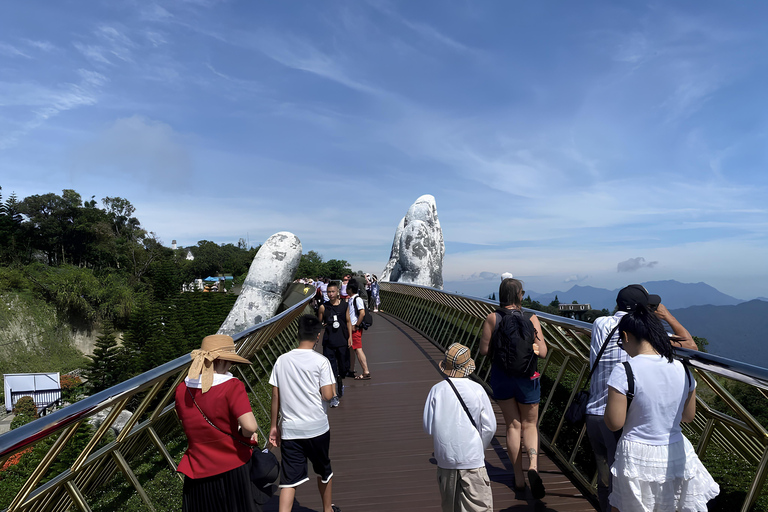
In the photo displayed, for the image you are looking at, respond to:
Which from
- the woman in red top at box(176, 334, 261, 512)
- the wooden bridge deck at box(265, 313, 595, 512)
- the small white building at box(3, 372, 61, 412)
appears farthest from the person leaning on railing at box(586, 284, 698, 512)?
the small white building at box(3, 372, 61, 412)

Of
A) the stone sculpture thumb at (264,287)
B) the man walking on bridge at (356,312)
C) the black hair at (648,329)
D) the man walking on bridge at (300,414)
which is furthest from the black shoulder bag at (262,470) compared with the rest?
the stone sculpture thumb at (264,287)

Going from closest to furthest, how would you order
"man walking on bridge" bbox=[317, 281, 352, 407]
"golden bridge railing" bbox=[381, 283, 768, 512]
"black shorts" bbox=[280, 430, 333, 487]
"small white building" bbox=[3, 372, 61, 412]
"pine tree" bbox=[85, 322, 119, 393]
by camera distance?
"golden bridge railing" bbox=[381, 283, 768, 512] < "black shorts" bbox=[280, 430, 333, 487] < "man walking on bridge" bbox=[317, 281, 352, 407] < "small white building" bbox=[3, 372, 61, 412] < "pine tree" bbox=[85, 322, 119, 393]

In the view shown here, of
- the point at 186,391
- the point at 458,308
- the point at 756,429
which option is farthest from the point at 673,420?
the point at 458,308

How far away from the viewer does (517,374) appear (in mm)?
3928

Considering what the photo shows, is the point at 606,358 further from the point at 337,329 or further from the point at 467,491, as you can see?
the point at 337,329

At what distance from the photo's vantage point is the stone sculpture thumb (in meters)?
22.6

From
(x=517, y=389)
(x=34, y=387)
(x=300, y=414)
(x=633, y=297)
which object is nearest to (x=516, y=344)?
(x=517, y=389)

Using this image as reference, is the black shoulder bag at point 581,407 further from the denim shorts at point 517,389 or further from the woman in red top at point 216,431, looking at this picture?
the woman in red top at point 216,431

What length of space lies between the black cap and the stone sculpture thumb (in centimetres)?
2050

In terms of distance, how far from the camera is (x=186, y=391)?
8.96 feet

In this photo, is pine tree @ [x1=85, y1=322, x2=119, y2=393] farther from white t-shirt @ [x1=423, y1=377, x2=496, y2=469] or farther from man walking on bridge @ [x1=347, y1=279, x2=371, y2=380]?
white t-shirt @ [x1=423, y1=377, x2=496, y2=469]

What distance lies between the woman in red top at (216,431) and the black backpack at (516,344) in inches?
80.0

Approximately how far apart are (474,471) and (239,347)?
3.53m

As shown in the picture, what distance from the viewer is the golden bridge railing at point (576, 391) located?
7.95ft
